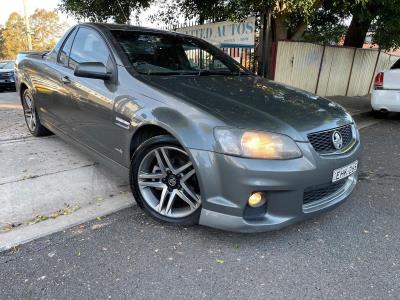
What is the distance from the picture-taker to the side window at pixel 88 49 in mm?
3611

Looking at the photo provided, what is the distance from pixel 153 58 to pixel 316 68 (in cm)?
783

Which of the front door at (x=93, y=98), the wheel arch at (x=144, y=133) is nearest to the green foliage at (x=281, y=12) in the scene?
the front door at (x=93, y=98)

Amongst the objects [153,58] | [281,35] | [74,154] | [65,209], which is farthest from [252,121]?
[281,35]

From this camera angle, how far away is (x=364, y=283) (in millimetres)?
2426

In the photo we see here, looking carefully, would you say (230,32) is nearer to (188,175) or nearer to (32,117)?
(32,117)

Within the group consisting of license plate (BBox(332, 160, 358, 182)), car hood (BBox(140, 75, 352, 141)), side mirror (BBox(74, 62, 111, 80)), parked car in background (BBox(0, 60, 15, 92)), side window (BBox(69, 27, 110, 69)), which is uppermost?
side window (BBox(69, 27, 110, 69))

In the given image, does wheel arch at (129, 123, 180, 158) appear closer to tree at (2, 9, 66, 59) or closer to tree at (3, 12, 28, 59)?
tree at (2, 9, 66, 59)

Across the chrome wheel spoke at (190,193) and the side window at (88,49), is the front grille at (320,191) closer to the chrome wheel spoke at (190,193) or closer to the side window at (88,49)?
the chrome wheel spoke at (190,193)

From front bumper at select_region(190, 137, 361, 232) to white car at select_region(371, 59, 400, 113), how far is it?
5.49 m

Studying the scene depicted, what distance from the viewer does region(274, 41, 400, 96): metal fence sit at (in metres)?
9.30

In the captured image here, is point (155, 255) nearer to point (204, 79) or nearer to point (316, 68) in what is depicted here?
point (204, 79)

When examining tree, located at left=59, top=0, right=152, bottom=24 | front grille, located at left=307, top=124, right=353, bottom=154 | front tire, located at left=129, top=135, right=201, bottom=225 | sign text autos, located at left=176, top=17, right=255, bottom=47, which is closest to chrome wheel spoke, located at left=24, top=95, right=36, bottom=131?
front tire, located at left=129, top=135, right=201, bottom=225

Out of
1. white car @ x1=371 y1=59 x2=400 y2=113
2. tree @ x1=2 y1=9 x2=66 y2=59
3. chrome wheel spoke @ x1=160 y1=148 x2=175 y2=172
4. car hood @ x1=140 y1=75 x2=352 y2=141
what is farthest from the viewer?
tree @ x1=2 y1=9 x2=66 y2=59

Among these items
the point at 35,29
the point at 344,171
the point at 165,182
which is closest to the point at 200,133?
the point at 165,182
